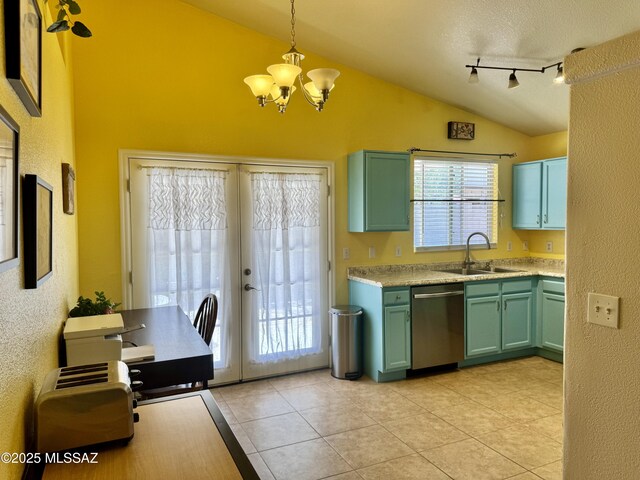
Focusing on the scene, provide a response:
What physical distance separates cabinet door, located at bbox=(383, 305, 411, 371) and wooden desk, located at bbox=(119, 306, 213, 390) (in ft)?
5.97

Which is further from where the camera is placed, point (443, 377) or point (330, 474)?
point (443, 377)

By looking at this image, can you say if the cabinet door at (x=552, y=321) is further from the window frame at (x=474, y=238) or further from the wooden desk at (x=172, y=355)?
the wooden desk at (x=172, y=355)

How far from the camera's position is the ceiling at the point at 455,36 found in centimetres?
290

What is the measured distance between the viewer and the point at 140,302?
367cm

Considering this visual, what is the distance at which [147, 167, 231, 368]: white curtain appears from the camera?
12.1 ft

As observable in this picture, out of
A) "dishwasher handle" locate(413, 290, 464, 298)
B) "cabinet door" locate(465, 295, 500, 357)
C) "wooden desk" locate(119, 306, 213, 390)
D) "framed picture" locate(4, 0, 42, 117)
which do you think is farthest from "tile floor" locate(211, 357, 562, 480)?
"framed picture" locate(4, 0, 42, 117)

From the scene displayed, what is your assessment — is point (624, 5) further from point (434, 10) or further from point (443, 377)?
point (443, 377)

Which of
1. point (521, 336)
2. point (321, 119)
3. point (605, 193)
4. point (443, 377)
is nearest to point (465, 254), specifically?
point (521, 336)

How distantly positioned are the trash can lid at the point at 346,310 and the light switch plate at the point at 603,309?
2580mm

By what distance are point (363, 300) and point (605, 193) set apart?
2815 millimetres

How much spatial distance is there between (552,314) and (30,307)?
4.65 m

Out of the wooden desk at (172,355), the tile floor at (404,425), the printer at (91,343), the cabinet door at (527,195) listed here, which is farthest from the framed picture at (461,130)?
the printer at (91,343)

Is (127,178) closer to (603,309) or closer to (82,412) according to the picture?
(82,412)

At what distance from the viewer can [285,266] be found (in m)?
4.16
